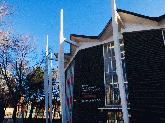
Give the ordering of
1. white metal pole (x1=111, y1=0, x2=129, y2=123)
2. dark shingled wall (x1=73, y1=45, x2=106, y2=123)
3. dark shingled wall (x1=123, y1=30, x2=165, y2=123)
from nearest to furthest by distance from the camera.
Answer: white metal pole (x1=111, y1=0, x2=129, y2=123)
dark shingled wall (x1=123, y1=30, x2=165, y2=123)
dark shingled wall (x1=73, y1=45, x2=106, y2=123)

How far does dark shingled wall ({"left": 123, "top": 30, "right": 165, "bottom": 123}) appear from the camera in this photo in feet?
43.2

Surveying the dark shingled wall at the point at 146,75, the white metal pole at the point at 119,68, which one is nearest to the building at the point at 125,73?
the dark shingled wall at the point at 146,75

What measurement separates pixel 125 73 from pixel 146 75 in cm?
178

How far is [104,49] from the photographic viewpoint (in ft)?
56.7

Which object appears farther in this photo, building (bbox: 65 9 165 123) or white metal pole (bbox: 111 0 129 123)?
building (bbox: 65 9 165 123)

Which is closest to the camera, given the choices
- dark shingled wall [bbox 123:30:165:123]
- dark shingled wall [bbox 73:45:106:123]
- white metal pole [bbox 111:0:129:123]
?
white metal pole [bbox 111:0:129:123]

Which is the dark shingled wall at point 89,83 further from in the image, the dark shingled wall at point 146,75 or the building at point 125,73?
the dark shingled wall at point 146,75

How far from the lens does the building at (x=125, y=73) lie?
1353cm

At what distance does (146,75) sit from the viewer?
1392cm

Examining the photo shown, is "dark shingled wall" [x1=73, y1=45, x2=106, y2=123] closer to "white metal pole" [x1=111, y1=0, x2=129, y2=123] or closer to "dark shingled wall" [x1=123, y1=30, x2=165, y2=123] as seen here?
"dark shingled wall" [x1=123, y1=30, x2=165, y2=123]

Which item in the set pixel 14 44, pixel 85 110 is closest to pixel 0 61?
pixel 14 44

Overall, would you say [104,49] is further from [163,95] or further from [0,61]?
[0,61]

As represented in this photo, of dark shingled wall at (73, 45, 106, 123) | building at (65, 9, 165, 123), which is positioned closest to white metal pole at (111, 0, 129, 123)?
building at (65, 9, 165, 123)

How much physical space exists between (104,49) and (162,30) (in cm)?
452
